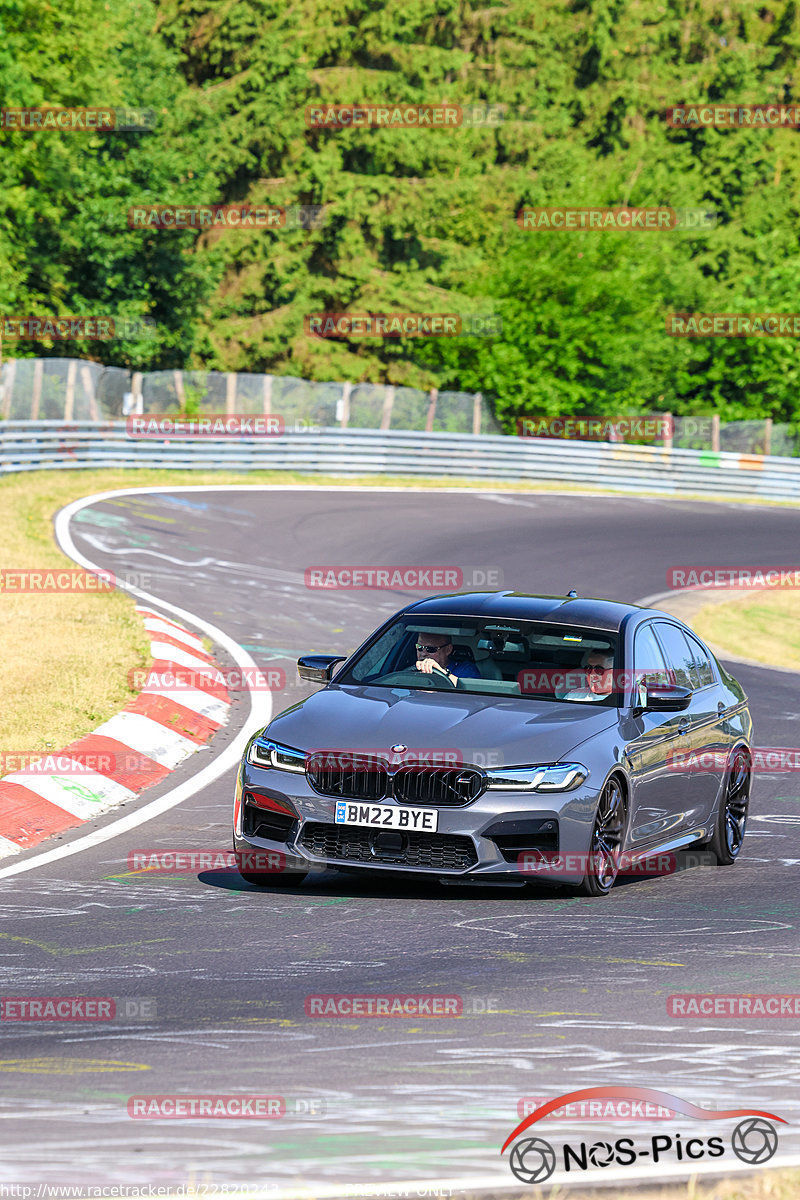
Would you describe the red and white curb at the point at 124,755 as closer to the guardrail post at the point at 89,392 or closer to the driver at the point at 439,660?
the driver at the point at 439,660

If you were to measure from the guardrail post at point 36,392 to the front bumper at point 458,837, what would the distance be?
2522 cm

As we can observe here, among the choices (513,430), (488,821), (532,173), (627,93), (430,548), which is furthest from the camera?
(627,93)

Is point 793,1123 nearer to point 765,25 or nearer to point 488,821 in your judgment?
point 488,821

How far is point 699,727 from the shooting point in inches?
386

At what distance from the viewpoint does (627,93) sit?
74.6 meters

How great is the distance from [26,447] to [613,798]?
77.2 feet

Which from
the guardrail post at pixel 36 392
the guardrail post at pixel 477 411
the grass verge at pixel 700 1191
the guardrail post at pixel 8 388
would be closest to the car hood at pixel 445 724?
the grass verge at pixel 700 1191

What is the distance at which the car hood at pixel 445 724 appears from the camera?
8242 millimetres

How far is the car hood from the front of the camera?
824 centimetres

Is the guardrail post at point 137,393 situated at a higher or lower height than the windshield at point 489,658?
higher

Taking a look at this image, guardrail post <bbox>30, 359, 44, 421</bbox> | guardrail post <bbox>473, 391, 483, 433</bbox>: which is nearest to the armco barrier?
guardrail post <bbox>30, 359, 44, 421</bbox>

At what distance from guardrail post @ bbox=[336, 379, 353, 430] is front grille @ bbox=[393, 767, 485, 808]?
31653 mm

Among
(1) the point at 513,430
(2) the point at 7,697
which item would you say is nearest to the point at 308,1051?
(2) the point at 7,697

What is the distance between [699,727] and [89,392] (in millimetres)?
26249
